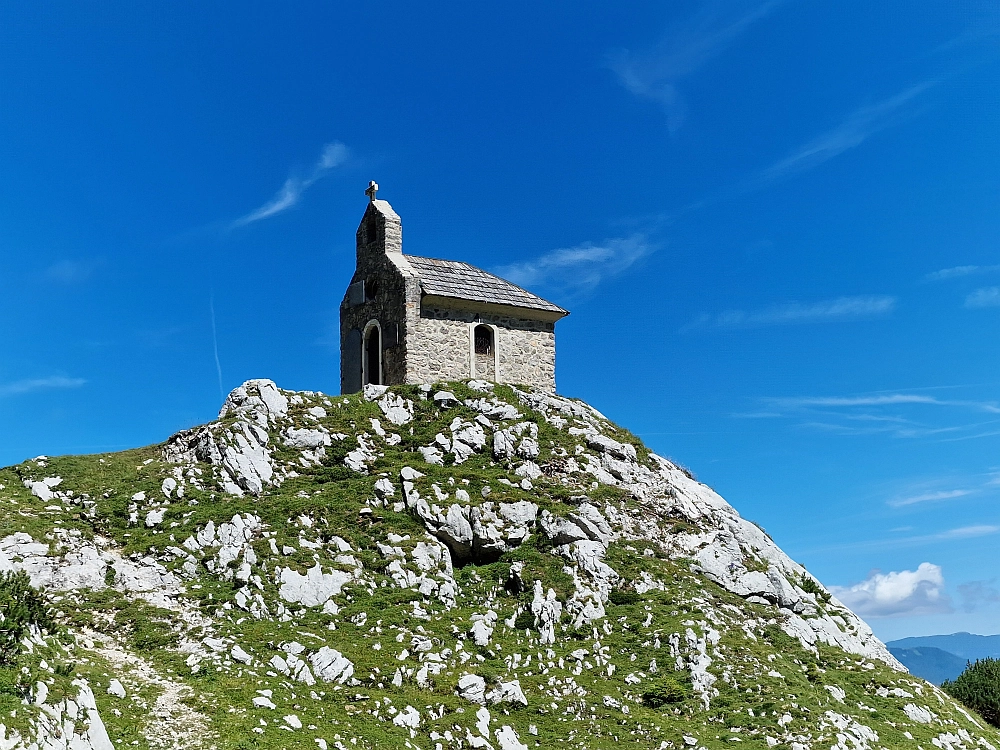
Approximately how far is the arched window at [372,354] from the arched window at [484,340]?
477 centimetres

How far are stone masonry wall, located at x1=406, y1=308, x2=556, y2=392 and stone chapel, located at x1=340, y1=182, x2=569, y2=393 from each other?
47 mm

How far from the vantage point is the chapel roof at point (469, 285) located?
4134 centimetres

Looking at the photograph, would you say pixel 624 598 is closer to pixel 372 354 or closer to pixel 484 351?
pixel 484 351

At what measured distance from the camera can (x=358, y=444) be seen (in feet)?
113

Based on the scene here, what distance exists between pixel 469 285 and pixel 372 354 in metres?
5.94

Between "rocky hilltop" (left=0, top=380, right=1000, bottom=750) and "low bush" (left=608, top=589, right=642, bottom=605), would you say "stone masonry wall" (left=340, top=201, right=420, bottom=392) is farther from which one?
"low bush" (left=608, top=589, right=642, bottom=605)

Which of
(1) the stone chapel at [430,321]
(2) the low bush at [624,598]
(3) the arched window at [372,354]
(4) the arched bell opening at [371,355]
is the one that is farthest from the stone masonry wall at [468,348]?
(2) the low bush at [624,598]

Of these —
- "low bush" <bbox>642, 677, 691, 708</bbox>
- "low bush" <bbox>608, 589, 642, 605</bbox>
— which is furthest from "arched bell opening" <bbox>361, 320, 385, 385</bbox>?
"low bush" <bbox>642, 677, 691, 708</bbox>

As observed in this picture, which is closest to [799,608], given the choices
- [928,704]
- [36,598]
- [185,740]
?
[928,704]

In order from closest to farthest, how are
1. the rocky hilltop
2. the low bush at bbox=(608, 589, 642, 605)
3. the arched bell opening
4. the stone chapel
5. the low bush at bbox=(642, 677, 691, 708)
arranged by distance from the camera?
the rocky hilltop → the low bush at bbox=(642, 677, 691, 708) → the low bush at bbox=(608, 589, 642, 605) → the stone chapel → the arched bell opening

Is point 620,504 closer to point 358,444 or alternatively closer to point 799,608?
Result: point 799,608

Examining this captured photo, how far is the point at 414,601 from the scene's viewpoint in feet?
90.3

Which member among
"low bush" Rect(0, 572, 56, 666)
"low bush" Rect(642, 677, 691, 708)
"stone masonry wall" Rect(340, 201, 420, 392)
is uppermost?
"stone masonry wall" Rect(340, 201, 420, 392)

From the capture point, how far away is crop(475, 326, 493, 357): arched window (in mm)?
42000
